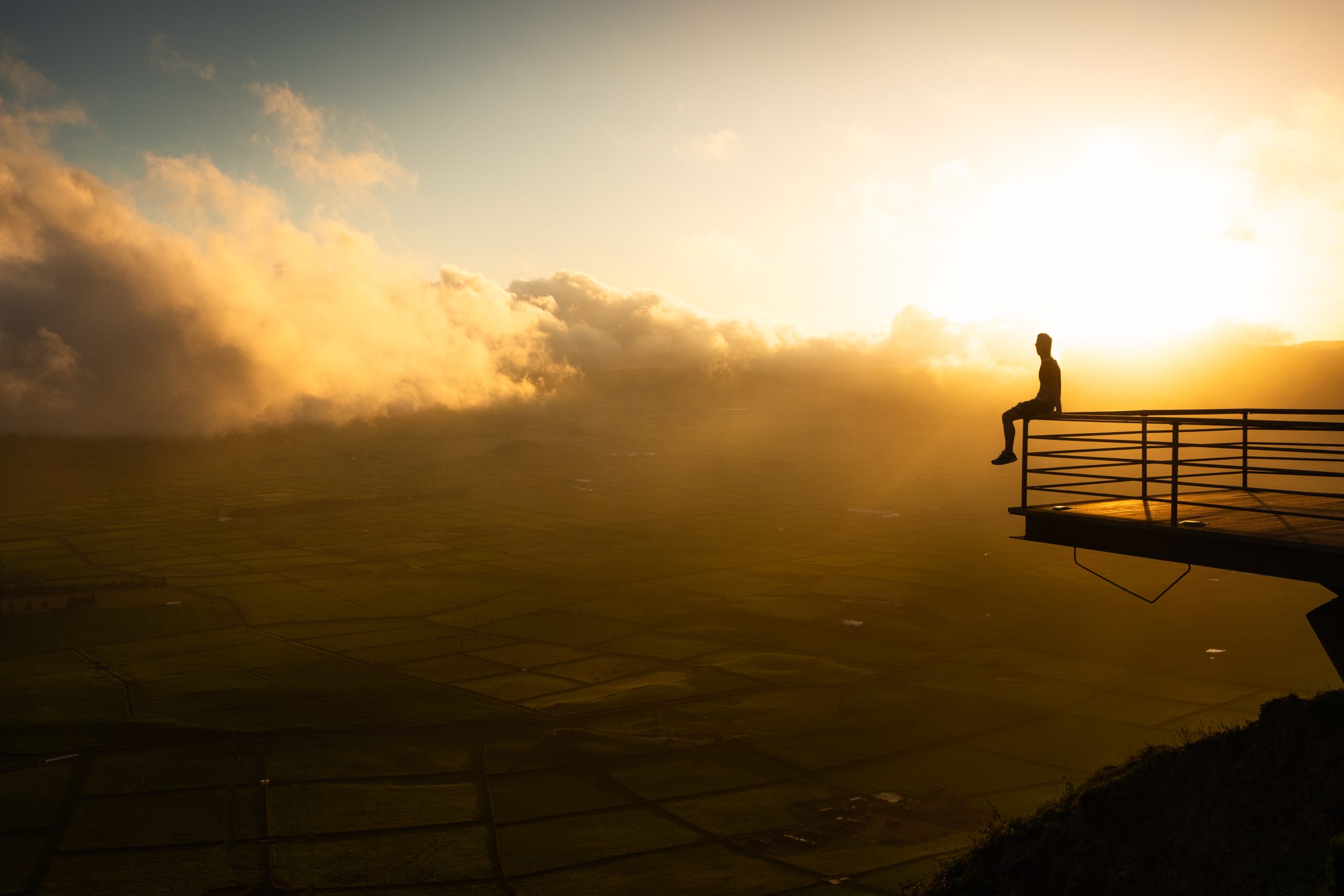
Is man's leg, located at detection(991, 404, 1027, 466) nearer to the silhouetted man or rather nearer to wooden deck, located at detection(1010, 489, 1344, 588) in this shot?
the silhouetted man

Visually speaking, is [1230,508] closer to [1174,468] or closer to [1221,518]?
[1221,518]

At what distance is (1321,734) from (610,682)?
45.9 metres

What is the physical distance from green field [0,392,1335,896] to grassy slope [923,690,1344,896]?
53.7 ft

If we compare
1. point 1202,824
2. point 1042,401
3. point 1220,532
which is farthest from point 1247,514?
point 1202,824

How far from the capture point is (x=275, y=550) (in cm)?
12219

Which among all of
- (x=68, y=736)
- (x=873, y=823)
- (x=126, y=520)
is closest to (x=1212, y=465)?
(x=873, y=823)

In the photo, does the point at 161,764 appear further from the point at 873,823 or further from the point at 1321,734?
the point at 1321,734

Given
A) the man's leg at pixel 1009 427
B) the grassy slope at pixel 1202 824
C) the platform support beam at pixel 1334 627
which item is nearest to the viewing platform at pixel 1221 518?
the platform support beam at pixel 1334 627

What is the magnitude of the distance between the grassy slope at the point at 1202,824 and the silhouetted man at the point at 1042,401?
5299 millimetres

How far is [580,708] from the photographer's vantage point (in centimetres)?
4906

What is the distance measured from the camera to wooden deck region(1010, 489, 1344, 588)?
10.8m

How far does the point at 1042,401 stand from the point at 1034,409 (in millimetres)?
425

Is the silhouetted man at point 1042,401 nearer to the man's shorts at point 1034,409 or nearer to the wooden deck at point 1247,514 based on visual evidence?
the man's shorts at point 1034,409

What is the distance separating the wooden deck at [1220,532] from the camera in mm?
10844
